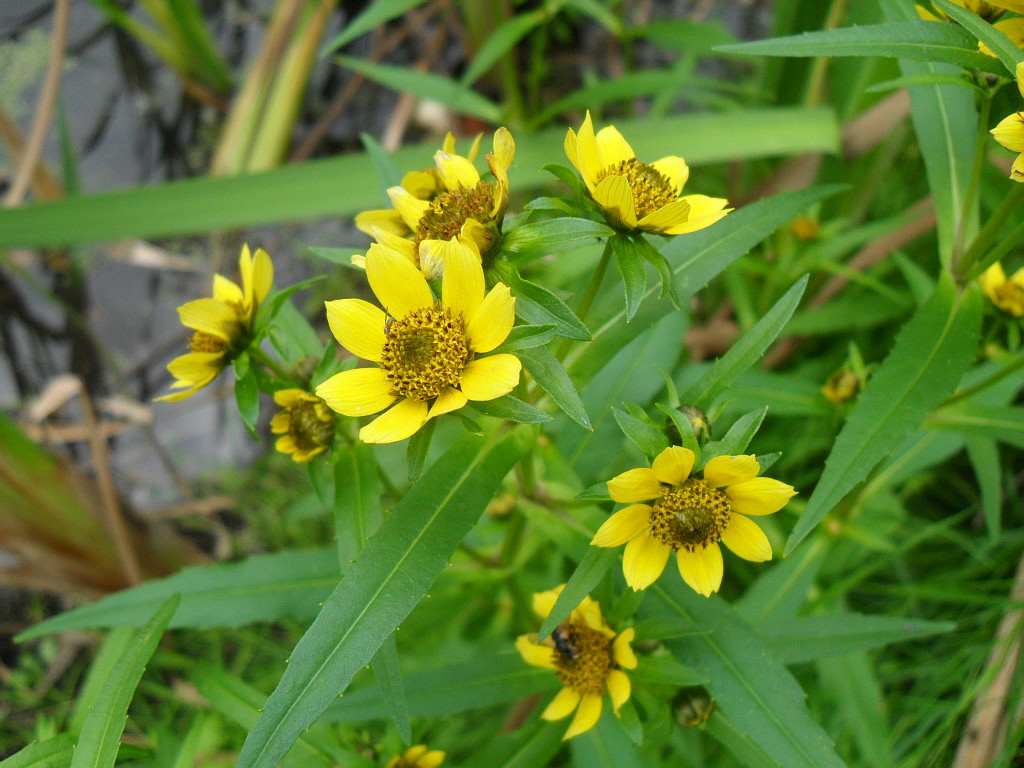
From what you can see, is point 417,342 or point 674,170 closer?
point 417,342

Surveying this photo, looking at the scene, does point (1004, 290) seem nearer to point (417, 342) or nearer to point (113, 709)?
point (417, 342)

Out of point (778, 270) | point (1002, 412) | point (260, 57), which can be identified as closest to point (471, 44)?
point (260, 57)

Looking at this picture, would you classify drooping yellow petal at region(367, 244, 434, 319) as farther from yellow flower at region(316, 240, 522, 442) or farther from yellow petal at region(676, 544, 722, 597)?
yellow petal at region(676, 544, 722, 597)

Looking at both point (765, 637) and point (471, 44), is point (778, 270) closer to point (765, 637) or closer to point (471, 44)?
point (765, 637)

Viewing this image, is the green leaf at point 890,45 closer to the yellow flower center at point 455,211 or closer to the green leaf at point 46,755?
the yellow flower center at point 455,211

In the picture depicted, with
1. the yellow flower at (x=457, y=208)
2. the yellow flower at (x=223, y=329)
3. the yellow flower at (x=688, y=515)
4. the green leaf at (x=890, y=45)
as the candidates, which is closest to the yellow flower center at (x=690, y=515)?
the yellow flower at (x=688, y=515)

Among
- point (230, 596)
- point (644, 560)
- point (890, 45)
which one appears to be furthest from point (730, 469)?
point (230, 596)
